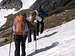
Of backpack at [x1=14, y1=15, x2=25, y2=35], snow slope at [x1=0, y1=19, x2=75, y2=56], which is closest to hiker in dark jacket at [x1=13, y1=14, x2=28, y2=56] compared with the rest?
backpack at [x1=14, y1=15, x2=25, y2=35]

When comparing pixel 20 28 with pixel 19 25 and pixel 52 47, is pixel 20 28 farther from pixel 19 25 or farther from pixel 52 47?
pixel 52 47

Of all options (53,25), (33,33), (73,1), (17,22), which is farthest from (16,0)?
(17,22)

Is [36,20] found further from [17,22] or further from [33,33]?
[17,22]

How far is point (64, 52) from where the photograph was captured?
53.9 ft

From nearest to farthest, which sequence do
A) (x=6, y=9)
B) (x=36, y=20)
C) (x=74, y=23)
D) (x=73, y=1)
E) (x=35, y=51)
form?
1. (x=35, y=51)
2. (x=36, y=20)
3. (x=74, y=23)
4. (x=73, y=1)
5. (x=6, y=9)

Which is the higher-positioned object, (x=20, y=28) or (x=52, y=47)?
(x=52, y=47)

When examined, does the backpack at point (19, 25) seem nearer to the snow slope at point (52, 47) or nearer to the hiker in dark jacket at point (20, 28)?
the hiker in dark jacket at point (20, 28)

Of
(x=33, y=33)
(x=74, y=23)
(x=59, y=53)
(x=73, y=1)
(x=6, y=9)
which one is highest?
(x=6, y=9)

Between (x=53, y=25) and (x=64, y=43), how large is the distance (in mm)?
10624

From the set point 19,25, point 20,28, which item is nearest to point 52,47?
point 20,28

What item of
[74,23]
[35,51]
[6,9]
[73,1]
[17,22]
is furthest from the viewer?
[6,9]

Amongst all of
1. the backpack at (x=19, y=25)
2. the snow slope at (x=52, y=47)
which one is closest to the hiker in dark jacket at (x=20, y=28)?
the backpack at (x=19, y=25)

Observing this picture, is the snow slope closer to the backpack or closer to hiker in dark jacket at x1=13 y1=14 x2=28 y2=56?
hiker in dark jacket at x1=13 y1=14 x2=28 y2=56

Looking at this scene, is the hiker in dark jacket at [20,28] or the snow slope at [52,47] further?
the snow slope at [52,47]
